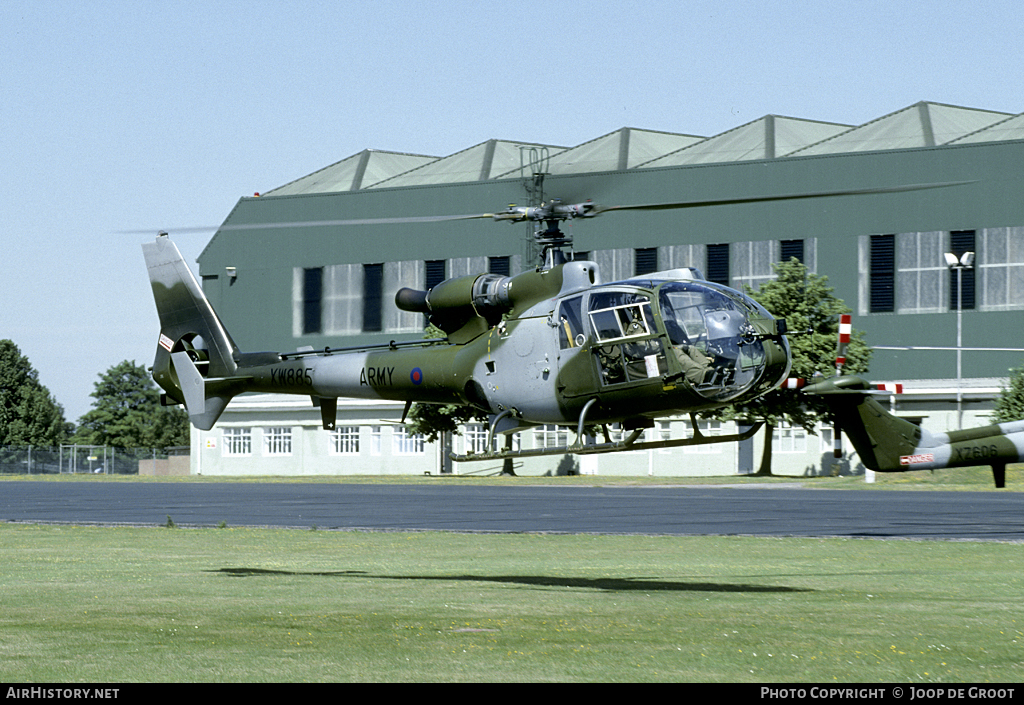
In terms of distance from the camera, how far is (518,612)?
743 inches

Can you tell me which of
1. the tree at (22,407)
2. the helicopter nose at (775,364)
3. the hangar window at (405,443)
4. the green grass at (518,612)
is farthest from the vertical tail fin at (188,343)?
the tree at (22,407)

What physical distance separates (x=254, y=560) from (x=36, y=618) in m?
10.5

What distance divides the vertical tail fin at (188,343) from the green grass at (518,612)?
3434 mm

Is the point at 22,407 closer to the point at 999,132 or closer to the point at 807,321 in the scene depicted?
the point at 807,321

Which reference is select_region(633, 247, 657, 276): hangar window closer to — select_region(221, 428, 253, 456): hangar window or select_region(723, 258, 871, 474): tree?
select_region(723, 258, 871, 474): tree

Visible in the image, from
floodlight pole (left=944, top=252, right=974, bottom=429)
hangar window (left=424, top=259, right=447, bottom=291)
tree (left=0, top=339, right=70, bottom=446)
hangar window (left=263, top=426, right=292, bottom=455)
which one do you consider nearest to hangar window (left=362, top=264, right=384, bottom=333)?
hangar window (left=424, top=259, right=447, bottom=291)

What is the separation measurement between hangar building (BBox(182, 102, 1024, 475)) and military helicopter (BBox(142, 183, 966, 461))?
173ft

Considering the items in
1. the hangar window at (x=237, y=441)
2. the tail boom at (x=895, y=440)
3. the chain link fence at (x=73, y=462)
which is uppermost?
the tail boom at (x=895, y=440)

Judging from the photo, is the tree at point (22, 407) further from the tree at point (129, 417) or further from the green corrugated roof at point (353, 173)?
the green corrugated roof at point (353, 173)

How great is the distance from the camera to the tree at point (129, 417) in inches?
5792

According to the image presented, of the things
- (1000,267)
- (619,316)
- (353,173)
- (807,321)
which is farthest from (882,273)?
(619,316)

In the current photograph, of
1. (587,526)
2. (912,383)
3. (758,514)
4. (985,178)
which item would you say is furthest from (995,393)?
(587,526)

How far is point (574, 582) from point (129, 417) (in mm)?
135126

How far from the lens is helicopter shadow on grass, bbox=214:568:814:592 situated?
22.2 m
